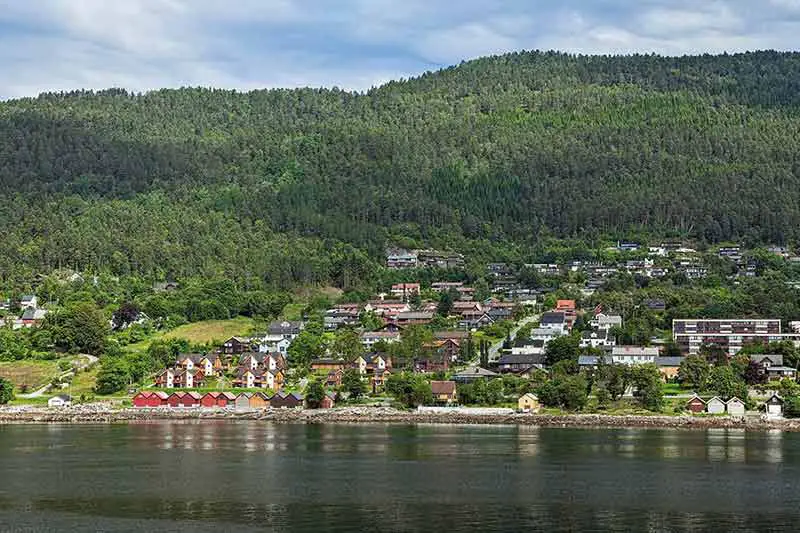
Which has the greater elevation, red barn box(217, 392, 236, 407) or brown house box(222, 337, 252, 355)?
brown house box(222, 337, 252, 355)

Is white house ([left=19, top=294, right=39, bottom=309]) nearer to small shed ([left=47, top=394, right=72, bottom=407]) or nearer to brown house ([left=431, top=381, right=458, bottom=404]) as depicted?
small shed ([left=47, top=394, right=72, bottom=407])

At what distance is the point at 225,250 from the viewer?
103 m

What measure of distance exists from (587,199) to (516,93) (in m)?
52.1

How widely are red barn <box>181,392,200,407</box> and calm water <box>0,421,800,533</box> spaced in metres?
9.71

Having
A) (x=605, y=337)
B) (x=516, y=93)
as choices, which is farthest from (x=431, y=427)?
(x=516, y=93)

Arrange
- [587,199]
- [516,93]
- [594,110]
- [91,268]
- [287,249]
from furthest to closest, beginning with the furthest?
[516,93] < [594,110] < [587,199] < [287,249] < [91,268]

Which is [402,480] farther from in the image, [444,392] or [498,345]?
[498,345]

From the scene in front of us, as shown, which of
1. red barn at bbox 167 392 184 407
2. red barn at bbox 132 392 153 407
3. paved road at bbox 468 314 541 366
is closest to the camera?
red barn at bbox 132 392 153 407

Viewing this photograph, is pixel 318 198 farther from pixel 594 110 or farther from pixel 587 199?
pixel 594 110

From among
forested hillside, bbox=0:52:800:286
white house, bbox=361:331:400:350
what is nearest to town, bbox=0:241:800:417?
white house, bbox=361:331:400:350

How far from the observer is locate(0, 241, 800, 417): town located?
199 ft

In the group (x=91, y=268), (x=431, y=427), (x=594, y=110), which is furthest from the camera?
(x=594, y=110)

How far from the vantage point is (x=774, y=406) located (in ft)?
189

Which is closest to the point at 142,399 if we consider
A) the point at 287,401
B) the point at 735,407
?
the point at 287,401
